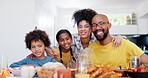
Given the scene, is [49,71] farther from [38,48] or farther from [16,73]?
[38,48]

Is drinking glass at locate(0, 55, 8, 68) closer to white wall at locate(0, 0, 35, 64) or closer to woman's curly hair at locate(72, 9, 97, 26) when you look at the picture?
woman's curly hair at locate(72, 9, 97, 26)

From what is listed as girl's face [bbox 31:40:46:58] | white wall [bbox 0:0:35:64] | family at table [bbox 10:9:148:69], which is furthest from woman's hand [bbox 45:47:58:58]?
white wall [bbox 0:0:35:64]

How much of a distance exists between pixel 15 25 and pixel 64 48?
1.82m

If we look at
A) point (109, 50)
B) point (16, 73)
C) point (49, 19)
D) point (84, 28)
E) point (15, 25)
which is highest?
point (49, 19)

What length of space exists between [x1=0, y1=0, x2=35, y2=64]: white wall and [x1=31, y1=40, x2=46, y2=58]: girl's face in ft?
5.66

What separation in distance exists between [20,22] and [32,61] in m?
1.91

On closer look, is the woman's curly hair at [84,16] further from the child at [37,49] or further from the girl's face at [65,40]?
the child at [37,49]

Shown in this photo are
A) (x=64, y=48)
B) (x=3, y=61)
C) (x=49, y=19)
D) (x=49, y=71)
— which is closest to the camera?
(x=49, y=71)

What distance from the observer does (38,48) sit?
2.07 meters

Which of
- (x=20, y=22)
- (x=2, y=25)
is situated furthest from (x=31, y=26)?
(x=2, y=25)

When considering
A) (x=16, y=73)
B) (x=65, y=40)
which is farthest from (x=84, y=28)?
(x=16, y=73)

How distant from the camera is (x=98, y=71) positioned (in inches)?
52.9

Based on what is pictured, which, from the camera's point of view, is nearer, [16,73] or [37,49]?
[16,73]

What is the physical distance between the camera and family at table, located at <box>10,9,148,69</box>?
2.02 metres
